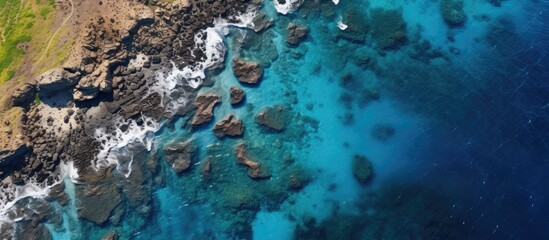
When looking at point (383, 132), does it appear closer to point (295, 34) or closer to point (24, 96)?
point (295, 34)

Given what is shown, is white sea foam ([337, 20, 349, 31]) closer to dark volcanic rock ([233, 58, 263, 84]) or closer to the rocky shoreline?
dark volcanic rock ([233, 58, 263, 84])

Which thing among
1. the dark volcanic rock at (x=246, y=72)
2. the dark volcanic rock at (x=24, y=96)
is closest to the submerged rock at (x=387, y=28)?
the dark volcanic rock at (x=246, y=72)

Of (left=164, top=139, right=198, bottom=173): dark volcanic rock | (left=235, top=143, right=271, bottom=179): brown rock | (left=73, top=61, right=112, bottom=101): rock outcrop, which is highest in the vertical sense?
(left=73, top=61, right=112, bottom=101): rock outcrop

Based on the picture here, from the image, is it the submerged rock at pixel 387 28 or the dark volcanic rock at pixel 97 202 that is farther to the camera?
the submerged rock at pixel 387 28

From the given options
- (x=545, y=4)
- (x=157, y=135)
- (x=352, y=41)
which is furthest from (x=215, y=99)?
(x=545, y=4)

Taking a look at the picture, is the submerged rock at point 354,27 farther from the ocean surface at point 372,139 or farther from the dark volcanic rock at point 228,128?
the dark volcanic rock at point 228,128

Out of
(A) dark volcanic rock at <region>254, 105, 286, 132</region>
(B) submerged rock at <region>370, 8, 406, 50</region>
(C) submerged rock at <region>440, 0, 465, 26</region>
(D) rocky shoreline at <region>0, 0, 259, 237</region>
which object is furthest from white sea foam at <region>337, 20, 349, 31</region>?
(D) rocky shoreline at <region>0, 0, 259, 237</region>
